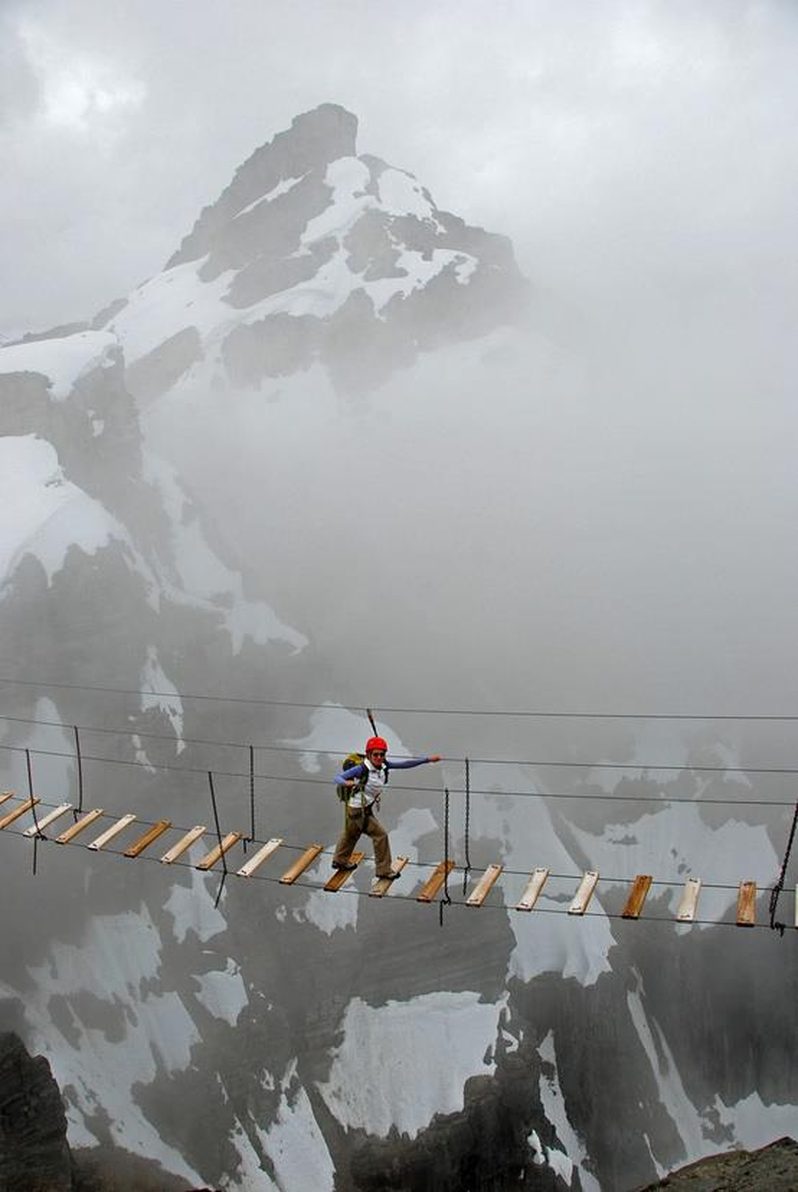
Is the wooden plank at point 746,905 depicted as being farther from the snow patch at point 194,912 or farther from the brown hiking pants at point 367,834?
the snow patch at point 194,912

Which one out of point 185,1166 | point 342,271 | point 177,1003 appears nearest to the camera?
point 185,1166

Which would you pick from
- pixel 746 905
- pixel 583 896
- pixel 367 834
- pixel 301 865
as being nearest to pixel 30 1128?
pixel 301 865

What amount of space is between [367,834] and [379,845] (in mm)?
680

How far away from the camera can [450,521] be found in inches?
5458

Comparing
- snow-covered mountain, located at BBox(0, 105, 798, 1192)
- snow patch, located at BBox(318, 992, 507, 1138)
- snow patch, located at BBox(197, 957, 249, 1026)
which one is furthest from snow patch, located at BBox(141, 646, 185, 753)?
snow patch, located at BBox(318, 992, 507, 1138)

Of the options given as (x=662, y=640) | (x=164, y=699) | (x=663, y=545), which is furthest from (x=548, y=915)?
(x=663, y=545)

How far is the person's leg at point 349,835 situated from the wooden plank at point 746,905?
7544mm

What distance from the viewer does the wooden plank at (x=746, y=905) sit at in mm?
15930

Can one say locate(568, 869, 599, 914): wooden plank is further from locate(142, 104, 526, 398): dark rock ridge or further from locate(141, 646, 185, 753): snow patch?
locate(142, 104, 526, 398): dark rock ridge

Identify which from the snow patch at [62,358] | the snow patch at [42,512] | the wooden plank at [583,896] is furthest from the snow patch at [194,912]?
the wooden plank at [583,896]

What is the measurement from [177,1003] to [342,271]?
166m

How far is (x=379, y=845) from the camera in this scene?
19.3 meters

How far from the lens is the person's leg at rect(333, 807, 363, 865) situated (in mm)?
18922

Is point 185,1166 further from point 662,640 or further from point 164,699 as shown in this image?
point 662,640
